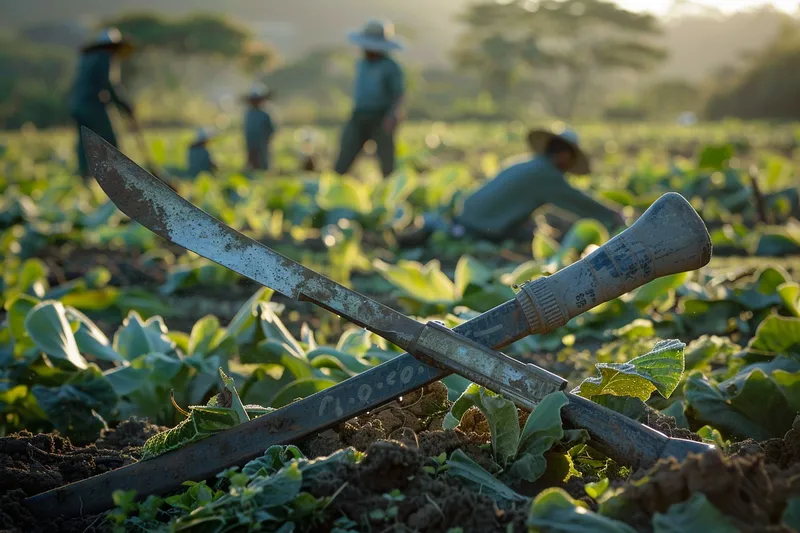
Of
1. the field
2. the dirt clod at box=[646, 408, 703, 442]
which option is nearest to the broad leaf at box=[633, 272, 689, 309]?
the field

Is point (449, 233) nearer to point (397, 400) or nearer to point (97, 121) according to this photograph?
point (397, 400)

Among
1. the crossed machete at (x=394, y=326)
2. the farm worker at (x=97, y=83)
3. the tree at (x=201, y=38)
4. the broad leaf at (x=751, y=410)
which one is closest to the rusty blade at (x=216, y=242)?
the crossed machete at (x=394, y=326)

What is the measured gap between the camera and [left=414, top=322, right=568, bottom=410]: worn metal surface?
189 centimetres

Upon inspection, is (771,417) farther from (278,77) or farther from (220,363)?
(278,77)

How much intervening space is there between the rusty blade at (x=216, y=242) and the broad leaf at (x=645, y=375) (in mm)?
467

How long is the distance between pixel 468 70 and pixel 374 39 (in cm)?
6004

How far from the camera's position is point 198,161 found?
11.2 meters

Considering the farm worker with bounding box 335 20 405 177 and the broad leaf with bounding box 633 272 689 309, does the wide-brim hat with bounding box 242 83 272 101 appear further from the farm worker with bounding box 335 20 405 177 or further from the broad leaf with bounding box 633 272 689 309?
the broad leaf with bounding box 633 272 689 309

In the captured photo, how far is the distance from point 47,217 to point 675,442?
6.12m

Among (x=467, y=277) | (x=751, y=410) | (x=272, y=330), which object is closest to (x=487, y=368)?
(x=751, y=410)

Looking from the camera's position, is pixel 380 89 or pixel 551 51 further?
pixel 551 51

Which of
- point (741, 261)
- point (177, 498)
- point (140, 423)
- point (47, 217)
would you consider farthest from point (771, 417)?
point (47, 217)

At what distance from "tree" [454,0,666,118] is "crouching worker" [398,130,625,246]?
48.9 metres

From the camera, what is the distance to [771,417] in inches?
94.3
